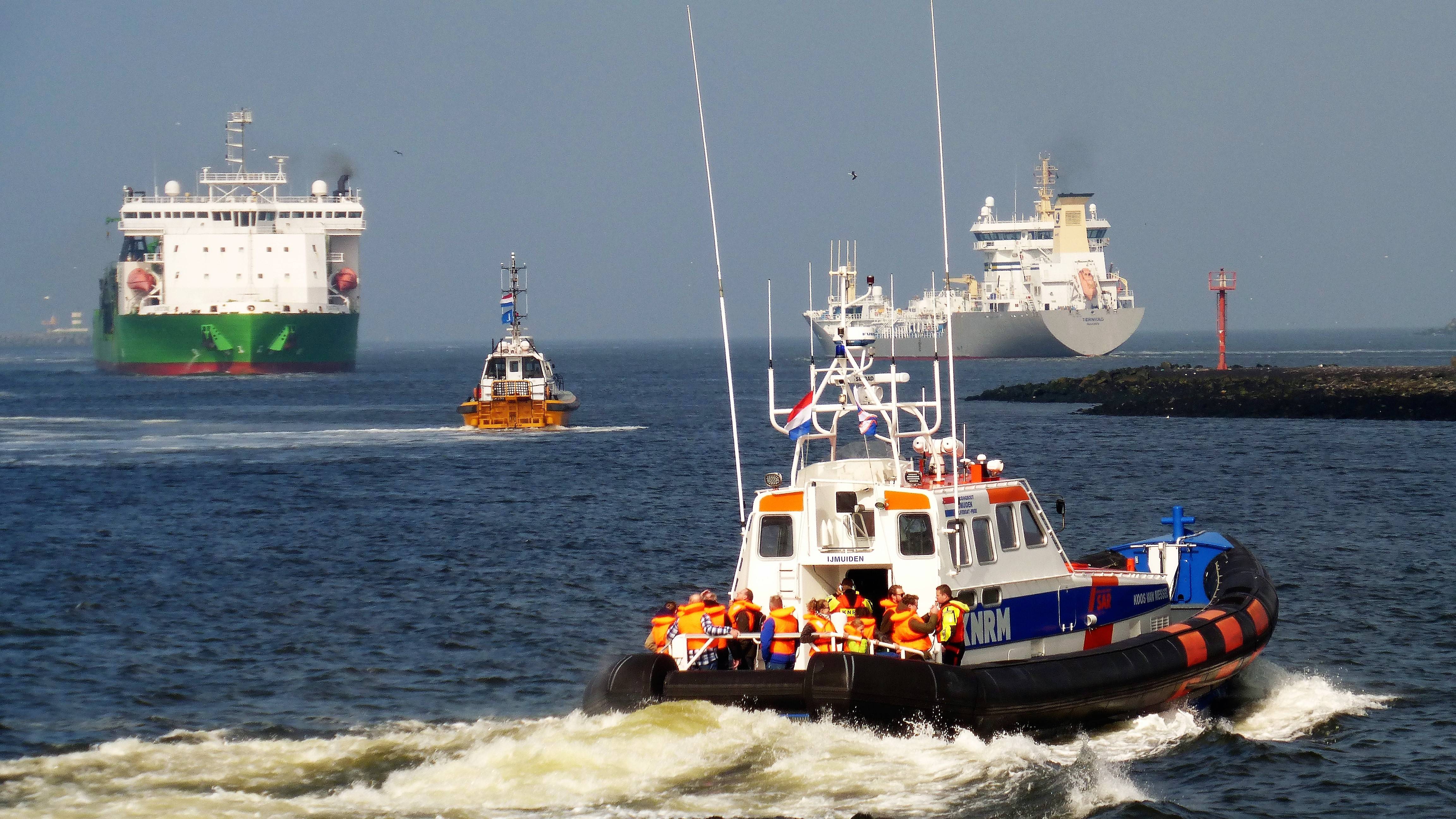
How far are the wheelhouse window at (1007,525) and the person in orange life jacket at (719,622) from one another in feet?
9.31

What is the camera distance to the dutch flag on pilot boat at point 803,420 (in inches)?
525

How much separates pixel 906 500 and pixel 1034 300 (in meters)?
105

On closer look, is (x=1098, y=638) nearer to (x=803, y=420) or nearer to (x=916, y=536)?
(x=916, y=536)

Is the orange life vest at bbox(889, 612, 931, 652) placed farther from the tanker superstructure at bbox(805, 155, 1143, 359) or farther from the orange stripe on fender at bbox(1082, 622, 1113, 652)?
the tanker superstructure at bbox(805, 155, 1143, 359)

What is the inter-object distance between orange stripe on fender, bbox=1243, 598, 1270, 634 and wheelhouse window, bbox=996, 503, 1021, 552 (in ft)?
9.09

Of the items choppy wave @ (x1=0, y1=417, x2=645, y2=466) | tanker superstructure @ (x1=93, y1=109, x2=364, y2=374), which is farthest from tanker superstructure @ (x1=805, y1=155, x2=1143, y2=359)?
choppy wave @ (x1=0, y1=417, x2=645, y2=466)

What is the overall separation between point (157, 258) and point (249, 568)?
261ft

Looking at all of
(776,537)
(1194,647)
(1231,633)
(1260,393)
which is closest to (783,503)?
(776,537)

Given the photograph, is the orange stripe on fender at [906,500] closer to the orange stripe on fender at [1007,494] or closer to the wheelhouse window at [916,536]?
the wheelhouse window at [916,536]

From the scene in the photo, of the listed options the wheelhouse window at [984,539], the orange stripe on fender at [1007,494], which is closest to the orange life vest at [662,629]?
the wheelhouse window at [984,539]

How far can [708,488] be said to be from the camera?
113ft

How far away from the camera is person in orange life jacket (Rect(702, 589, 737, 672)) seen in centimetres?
1232

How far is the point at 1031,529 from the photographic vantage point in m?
14.0

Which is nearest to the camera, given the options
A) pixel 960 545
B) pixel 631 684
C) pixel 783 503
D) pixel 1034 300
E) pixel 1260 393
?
pixel 631 684
